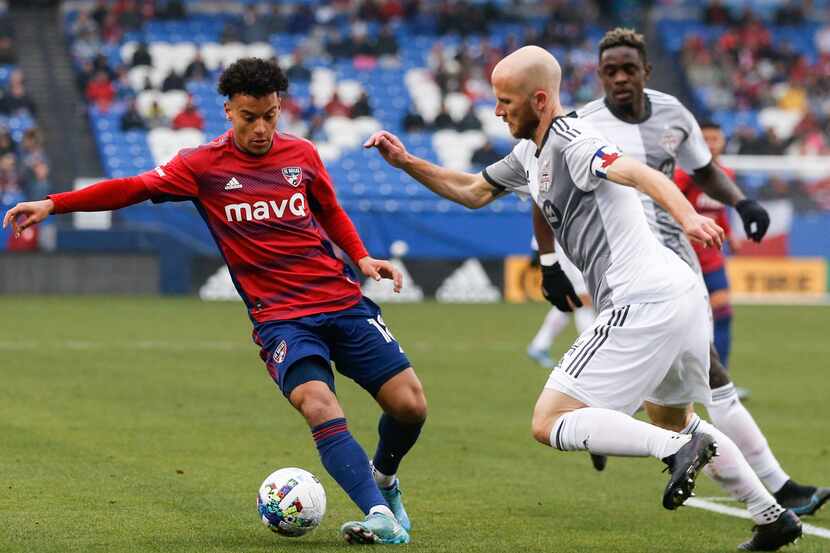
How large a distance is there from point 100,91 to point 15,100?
6.40 feet

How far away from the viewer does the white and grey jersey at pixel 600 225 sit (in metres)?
6.02

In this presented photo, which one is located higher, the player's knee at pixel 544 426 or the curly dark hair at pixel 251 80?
the curly dark hair at pixel 251 80

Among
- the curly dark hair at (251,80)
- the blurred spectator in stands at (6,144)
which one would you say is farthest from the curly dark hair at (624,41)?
the blurred spectator in stands at (6,144)

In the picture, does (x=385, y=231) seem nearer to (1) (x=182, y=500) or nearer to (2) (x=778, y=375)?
(2) (x=778, y=375)

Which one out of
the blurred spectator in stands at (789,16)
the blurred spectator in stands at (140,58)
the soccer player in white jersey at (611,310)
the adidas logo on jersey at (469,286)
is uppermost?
the soccer player in white jersey at (611,310)

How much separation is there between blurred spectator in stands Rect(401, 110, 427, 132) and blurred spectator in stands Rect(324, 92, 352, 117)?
122cm

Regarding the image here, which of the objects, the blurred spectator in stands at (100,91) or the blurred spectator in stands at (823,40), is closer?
the blurred spectator in stands at (100,91)

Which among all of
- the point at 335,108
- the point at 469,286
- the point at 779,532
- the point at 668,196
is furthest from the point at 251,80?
the point at 335,108

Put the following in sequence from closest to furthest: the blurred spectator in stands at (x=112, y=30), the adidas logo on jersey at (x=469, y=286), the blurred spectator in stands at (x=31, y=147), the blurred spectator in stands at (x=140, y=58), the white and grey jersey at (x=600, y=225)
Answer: the white and grey jersey at (x=600, y=225) → the adidas logo on jersey at (x=469, y=286) → the blurred spectator in stands at (x=31, y=147) → the blurred spectator in stands at (x=140, y=58) → the blurred spectator in stands at (x=112, y=30)

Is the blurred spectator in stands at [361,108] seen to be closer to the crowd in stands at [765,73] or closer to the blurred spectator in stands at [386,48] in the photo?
the blurred spectator in stands at [386,48]

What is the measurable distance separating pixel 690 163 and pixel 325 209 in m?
2.14

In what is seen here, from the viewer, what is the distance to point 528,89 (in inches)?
240

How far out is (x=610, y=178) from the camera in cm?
575

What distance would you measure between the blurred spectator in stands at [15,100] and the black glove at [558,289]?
74.6 ft
